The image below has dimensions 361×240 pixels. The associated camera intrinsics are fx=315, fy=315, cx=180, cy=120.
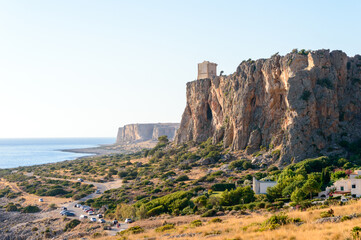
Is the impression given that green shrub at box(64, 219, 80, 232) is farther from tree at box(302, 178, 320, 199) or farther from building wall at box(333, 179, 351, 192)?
building wall at box(333, 179, 351, 192)

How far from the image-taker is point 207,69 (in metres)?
80.9

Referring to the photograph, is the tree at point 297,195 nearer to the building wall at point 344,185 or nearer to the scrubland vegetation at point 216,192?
the scrubland vegetation at point 216,192

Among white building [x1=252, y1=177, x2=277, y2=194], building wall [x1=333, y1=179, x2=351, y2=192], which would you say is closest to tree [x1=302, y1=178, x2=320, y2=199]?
building wall [x1=333, y1=179, x2=351, y2=192]

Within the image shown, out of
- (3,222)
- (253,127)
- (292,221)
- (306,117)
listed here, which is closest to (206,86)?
(253,127)

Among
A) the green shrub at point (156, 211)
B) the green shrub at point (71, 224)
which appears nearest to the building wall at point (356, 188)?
the green shrub at point (156, 211)

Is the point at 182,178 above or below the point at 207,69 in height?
below

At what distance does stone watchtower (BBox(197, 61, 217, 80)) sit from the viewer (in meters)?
80.9

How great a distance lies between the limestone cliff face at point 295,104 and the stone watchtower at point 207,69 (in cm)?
1593

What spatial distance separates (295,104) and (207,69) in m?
34.9

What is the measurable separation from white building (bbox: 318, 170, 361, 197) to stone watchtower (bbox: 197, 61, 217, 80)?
171 feet

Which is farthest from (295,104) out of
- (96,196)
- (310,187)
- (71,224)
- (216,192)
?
(71,224)

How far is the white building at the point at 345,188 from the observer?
29969 millimetres

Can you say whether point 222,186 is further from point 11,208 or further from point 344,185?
point 11,208

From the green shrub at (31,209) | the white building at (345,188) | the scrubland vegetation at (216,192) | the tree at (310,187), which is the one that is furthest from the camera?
the green shrub at (31,209)
